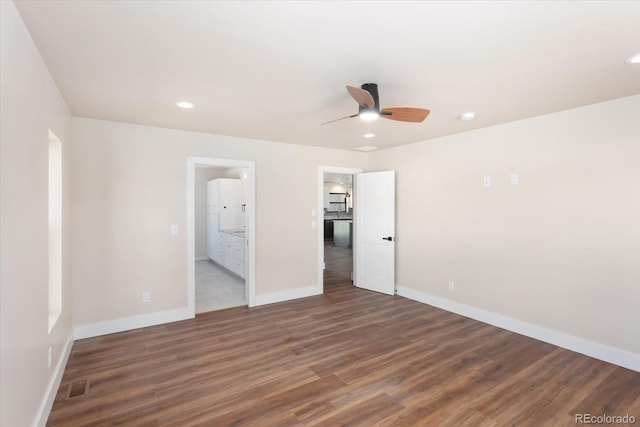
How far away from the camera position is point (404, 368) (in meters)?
2.82

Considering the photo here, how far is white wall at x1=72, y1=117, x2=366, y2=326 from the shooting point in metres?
3.45

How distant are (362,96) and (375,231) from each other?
10.8 ft

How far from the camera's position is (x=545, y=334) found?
339cm

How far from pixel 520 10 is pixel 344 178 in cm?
1070

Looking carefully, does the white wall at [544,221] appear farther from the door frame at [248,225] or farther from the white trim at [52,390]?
the white trim at [52,390]

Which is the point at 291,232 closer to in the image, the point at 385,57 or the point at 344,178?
the point at 385,57

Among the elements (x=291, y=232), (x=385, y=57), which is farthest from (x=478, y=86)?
(x=291, y=232)

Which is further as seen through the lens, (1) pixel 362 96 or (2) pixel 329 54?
(1) pixel 362 96

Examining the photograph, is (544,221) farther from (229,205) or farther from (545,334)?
(229,205)

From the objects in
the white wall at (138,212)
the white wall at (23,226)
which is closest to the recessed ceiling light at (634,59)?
the white wall at (23,226)

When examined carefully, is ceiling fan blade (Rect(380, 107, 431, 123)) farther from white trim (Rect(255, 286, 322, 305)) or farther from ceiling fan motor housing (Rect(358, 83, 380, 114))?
white trim (Rect(255, 286, 322, 305))

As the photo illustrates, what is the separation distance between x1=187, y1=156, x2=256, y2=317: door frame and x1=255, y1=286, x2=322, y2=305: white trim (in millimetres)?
143

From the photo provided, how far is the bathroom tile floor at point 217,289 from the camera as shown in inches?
181

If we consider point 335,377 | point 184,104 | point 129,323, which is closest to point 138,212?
point 129,323
